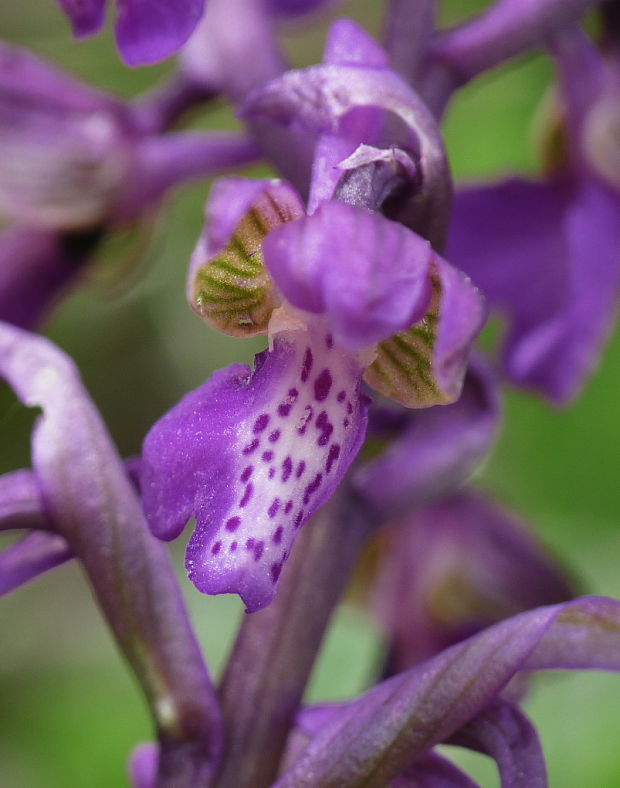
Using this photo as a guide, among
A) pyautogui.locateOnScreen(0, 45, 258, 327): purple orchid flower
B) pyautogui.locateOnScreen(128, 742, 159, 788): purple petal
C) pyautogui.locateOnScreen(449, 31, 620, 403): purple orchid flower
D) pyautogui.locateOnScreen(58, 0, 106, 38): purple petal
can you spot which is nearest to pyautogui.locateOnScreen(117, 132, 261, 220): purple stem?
pyautogui.locateOnScreen(0, 45, 258, 327): purple orchid flower

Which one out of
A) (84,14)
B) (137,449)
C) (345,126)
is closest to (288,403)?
(345,126)

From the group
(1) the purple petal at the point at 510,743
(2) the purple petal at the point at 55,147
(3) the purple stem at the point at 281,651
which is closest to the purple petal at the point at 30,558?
(3) the purple stem at the point at 281,651

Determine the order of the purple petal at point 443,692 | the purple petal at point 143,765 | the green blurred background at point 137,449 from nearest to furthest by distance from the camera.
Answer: the purple petal at point 443,692, the purple petal at point 143,765, the green blurred background at point 137,449

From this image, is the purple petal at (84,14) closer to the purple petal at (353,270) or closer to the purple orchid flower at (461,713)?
the purple petal at (353,270)

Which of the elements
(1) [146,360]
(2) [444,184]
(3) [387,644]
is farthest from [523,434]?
(2) [444,184]

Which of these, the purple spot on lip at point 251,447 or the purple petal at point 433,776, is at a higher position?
the purple spot on lip at point 251,447

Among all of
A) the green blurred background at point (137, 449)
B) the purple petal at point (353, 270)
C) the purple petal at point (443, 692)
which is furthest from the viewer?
the green blurred background at point (137, 449)

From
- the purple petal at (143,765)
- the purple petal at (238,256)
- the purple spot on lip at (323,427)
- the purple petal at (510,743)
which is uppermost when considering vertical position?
the purple petal at (238,256)

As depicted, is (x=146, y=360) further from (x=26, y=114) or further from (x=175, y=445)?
(x=175, y=445)
